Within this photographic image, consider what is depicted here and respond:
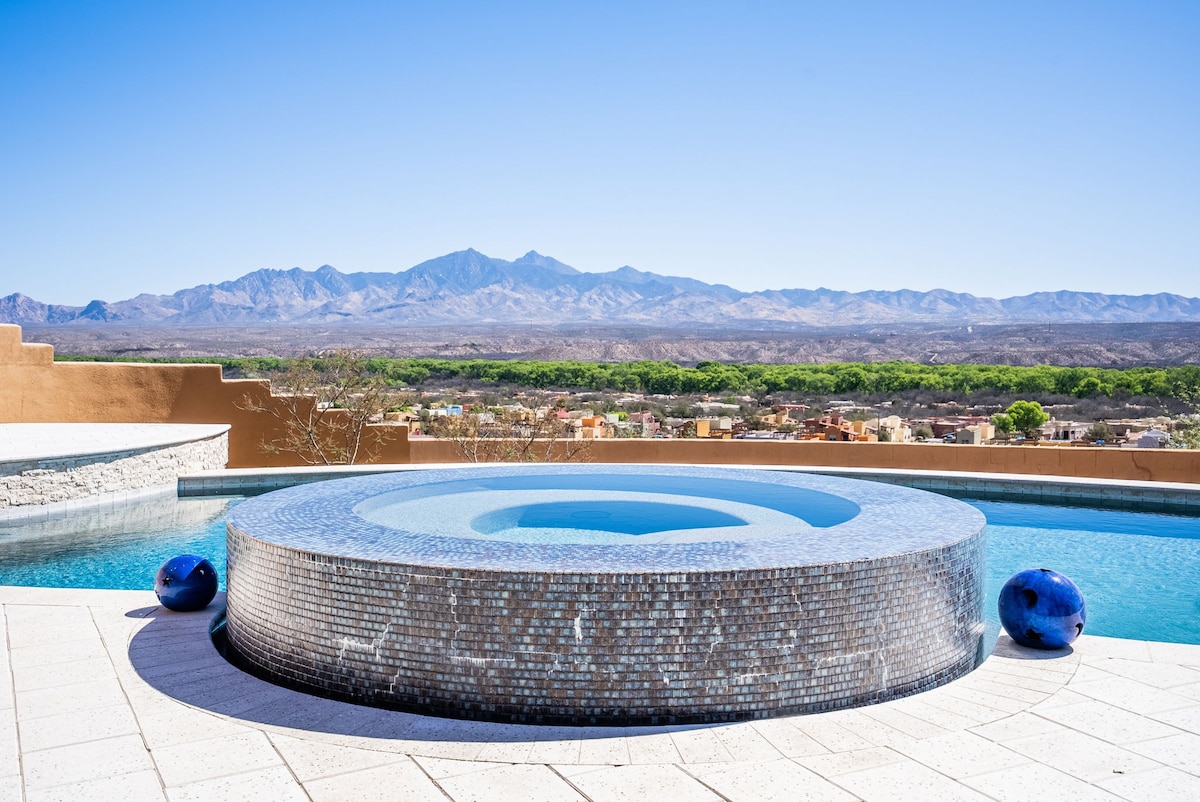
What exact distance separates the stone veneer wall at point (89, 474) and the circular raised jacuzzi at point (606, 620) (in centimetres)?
673

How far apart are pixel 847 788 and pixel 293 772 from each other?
215cm

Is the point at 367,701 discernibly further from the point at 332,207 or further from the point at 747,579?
the point at 332,207

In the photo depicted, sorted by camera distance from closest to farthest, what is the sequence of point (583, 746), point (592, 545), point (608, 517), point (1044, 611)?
point (583, 746) → point (592, 545) → point (1044, 611) → point (608, 517)

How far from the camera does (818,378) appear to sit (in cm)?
3947

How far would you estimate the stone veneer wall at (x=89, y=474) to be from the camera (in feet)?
33.8

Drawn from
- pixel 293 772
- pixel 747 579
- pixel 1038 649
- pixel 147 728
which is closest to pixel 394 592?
pixel 293 772

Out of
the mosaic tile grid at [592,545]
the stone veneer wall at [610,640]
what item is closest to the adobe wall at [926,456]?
the mosaic tile grid at [592,545]

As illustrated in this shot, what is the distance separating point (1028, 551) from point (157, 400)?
44.5 feet

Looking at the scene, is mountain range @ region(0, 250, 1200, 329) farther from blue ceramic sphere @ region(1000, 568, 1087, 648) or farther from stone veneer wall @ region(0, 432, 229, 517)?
blue ceramic sphere @ region(1000, 568, 1087, 648)

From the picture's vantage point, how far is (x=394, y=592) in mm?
4230

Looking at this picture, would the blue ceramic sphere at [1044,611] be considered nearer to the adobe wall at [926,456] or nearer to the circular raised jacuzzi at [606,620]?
the circular raised jacuzzi at [606,620]

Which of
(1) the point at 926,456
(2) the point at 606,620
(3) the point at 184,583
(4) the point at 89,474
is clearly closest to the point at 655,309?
(1) the point at 926,456

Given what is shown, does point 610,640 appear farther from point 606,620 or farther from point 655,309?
point 655,309

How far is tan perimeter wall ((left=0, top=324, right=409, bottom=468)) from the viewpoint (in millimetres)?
14656
